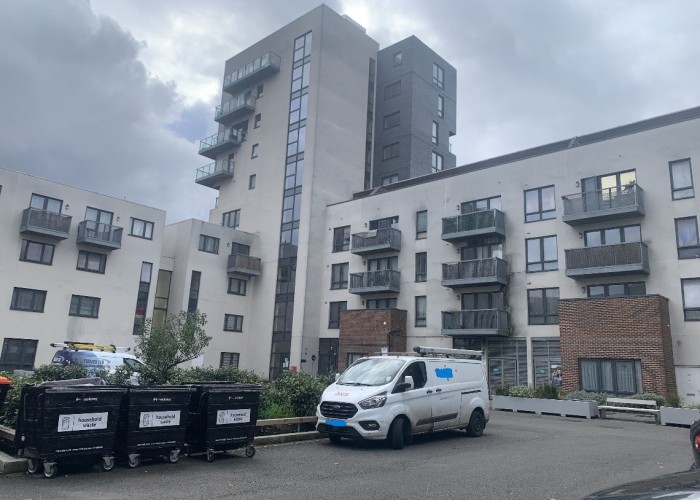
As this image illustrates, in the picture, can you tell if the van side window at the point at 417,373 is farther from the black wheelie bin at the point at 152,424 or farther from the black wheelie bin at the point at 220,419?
the black wheelie bin at the point at 152,424

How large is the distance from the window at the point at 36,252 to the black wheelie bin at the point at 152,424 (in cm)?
2766

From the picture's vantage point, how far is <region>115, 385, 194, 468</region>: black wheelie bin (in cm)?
844

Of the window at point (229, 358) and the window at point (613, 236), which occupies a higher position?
A: the window at point (613, 236)

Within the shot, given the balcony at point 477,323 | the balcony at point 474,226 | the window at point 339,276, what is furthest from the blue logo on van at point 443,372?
the window at point 339,276

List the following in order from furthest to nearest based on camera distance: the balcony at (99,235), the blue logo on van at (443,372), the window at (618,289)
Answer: the balcony at (99,235) → the window at (618,289) → the blue logo on van at (443,372)

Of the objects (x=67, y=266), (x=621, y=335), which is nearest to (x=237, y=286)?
(x=67, y=266)

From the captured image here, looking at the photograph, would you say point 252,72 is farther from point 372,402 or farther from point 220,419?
point 220,419

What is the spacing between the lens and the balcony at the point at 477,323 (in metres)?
29.1

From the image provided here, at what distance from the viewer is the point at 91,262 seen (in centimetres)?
3453

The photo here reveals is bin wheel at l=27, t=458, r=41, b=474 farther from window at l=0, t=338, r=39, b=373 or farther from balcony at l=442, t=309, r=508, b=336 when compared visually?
window at l=0, t=338, r=39, b=373

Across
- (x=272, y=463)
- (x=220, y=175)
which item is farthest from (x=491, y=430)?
(x=220, y=175)

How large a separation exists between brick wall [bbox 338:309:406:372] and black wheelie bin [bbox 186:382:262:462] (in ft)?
76.5

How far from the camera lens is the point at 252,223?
43.8 metres

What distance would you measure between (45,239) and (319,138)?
1940 cm
